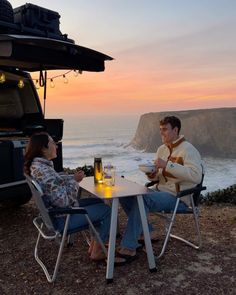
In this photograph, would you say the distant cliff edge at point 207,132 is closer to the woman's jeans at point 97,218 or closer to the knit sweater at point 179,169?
the knit sweater at point 179,169

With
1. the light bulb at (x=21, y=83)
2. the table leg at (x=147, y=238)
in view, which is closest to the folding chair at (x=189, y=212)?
the table leg at (x=147, y=238)

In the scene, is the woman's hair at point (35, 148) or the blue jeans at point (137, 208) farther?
the blue jeans at point (137, 208)

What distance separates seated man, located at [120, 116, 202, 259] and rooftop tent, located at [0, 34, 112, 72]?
6.27 ft

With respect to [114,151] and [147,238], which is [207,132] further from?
[147,238]

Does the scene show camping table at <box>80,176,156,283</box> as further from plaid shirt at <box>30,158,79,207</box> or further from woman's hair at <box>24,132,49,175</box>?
woman's hair at <box>24,132,49,175</box>

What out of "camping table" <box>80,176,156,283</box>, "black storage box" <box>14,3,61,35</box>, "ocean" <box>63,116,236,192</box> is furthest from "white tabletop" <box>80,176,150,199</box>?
"ocean" <box>63,116,236,192</box>

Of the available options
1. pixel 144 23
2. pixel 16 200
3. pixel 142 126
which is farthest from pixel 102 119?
pixel 16 200

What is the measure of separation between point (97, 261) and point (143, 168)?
3.61 ft

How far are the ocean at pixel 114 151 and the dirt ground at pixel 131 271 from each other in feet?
90.9

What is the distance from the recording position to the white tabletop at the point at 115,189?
378 cm

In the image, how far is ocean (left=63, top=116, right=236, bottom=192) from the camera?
4456 cm

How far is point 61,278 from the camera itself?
3.77m

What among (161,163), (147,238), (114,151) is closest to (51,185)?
(147,238)

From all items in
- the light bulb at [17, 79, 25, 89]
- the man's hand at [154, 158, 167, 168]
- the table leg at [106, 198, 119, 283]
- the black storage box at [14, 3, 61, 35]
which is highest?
the black storage box at [14, 3, 61, 35]
